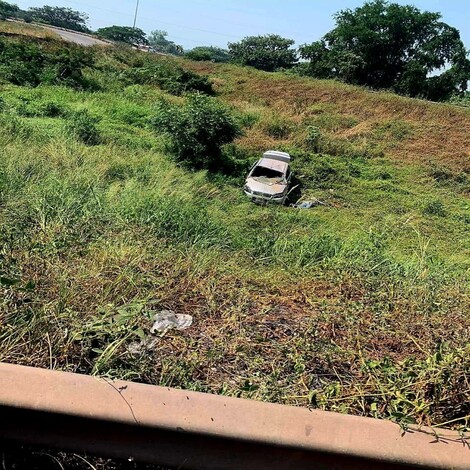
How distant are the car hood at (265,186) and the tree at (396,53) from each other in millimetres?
25532

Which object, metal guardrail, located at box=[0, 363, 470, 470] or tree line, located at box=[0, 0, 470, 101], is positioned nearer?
metal guardrail, located at box=[0, 363, 470, 470]

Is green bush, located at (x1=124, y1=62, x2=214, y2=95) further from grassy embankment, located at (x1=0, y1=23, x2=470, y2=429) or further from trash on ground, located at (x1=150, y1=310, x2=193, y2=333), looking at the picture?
trash on ground, located at (x1=150, y1=310, x2=193, y2=333)

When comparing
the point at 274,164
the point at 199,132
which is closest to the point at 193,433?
the point at 274,164

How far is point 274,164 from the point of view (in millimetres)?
11766

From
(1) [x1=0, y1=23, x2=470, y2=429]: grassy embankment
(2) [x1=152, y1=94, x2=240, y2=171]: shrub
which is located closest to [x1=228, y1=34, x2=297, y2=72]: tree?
(2) [x1=152, y1=94, x2=240, y2=171]: shrub

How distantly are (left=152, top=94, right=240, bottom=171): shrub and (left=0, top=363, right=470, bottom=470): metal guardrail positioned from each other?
10.6m

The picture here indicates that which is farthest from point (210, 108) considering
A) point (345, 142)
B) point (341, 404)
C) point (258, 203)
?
point (341, 404)

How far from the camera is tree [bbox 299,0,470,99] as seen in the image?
111ft

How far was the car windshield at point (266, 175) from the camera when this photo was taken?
11.1 metres

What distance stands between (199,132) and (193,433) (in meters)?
10.9

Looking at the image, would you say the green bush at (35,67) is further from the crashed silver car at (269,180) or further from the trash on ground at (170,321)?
the trash on ground at (170,321)

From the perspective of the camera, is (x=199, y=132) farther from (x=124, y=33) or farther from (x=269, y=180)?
(x=124, y=33)

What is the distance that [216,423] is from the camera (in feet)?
4.37

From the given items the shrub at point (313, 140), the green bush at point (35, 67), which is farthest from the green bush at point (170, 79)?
the shrub at point (313, 140)
